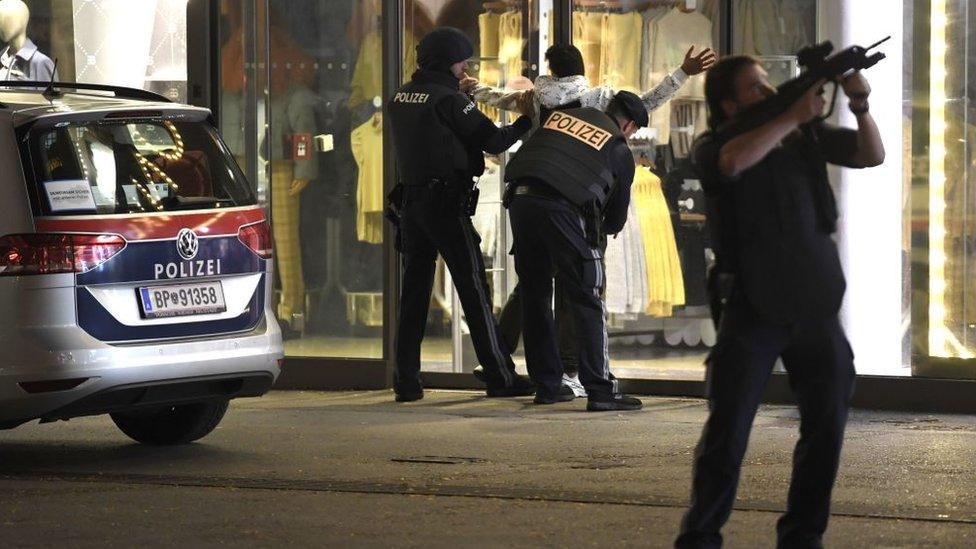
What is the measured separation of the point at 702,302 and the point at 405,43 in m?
2.52

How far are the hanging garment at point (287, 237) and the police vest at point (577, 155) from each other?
2.51m

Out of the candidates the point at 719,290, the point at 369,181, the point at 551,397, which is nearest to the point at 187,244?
the point at 551,397

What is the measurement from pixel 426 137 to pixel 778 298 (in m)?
5.09

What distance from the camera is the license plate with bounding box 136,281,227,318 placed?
8.14m

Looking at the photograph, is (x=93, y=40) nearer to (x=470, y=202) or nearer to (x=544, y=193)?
(x=470, y=202)

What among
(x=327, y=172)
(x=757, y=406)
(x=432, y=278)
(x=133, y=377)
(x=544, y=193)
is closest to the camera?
(x=757, y=406)

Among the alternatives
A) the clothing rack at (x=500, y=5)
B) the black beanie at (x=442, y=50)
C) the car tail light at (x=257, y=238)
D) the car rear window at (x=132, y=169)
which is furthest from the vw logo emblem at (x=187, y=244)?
the clothing rack at (x=500, y=5)

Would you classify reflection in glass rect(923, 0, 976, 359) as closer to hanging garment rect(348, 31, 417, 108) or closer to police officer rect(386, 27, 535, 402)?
police officer rect(386, 27, 535, 402)

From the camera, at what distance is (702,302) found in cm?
1174

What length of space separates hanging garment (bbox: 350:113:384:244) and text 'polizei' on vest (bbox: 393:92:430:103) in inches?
49.2

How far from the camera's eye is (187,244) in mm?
8258

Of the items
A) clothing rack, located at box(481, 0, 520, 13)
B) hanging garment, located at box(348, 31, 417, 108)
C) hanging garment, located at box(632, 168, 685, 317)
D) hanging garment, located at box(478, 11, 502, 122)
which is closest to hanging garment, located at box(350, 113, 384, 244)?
hanging garment, located at box(348, 31, 417, 108)

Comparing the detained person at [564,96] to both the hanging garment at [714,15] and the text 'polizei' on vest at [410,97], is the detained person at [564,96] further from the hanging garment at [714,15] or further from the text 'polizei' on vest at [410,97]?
the hanging garment at [714,15]

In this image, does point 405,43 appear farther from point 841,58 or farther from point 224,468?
point 841,58
